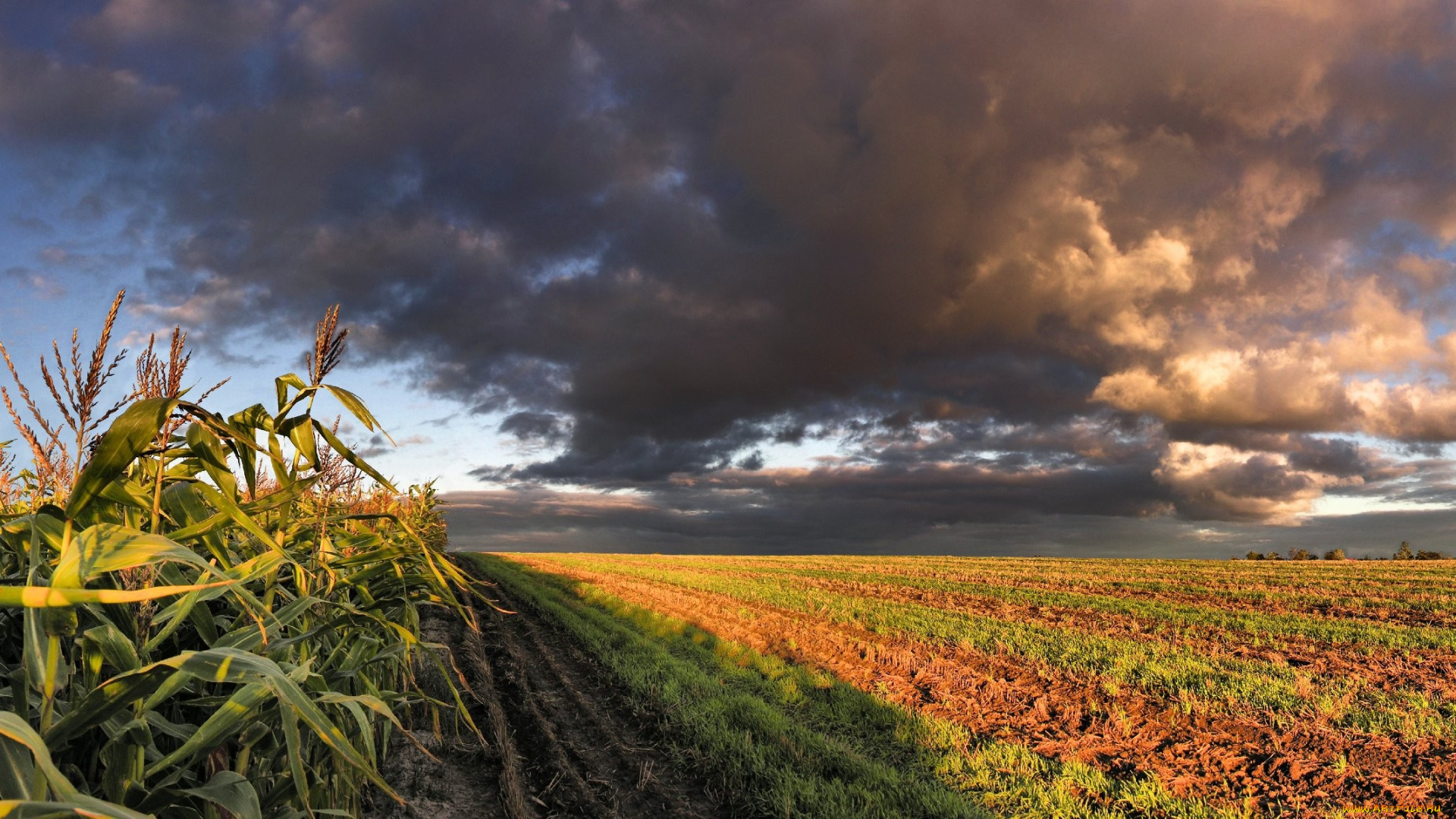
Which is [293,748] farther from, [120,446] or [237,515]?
[120,446]

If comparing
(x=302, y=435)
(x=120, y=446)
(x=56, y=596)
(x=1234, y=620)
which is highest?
(x=302, y=435)

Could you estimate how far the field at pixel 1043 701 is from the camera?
627cm

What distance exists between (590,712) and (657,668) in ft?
6.62

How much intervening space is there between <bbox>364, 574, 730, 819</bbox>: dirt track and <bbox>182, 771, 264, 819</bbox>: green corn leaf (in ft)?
13.0

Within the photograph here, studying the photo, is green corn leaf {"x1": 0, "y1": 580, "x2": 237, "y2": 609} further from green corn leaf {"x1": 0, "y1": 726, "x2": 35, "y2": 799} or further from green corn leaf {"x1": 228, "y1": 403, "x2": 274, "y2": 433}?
green corn leaf {"x1": 228, "y1": 403, "x2": 274, "y2": 433}

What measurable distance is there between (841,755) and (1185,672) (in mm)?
7150

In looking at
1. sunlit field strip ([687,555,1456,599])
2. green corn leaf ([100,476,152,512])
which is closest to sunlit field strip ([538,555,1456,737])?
green corn leaf ([100,476,152,512])

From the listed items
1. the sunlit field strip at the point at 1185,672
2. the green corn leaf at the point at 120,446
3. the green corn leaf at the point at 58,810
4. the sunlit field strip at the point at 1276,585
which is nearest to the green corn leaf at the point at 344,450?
the green corn leaf at the point at 120,446

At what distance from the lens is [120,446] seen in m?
1.57

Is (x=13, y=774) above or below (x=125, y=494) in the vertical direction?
below

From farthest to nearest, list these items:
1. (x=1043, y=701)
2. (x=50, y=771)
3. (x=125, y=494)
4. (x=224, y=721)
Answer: (x=1043, y=701) → (x=224, y=721) → (x=125, y=494) → (x=50, y=771)

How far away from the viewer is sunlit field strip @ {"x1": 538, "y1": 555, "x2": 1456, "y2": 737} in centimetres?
845

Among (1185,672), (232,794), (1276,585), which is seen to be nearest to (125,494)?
(232,794)

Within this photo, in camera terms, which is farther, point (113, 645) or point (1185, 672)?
point (1185, 672)
